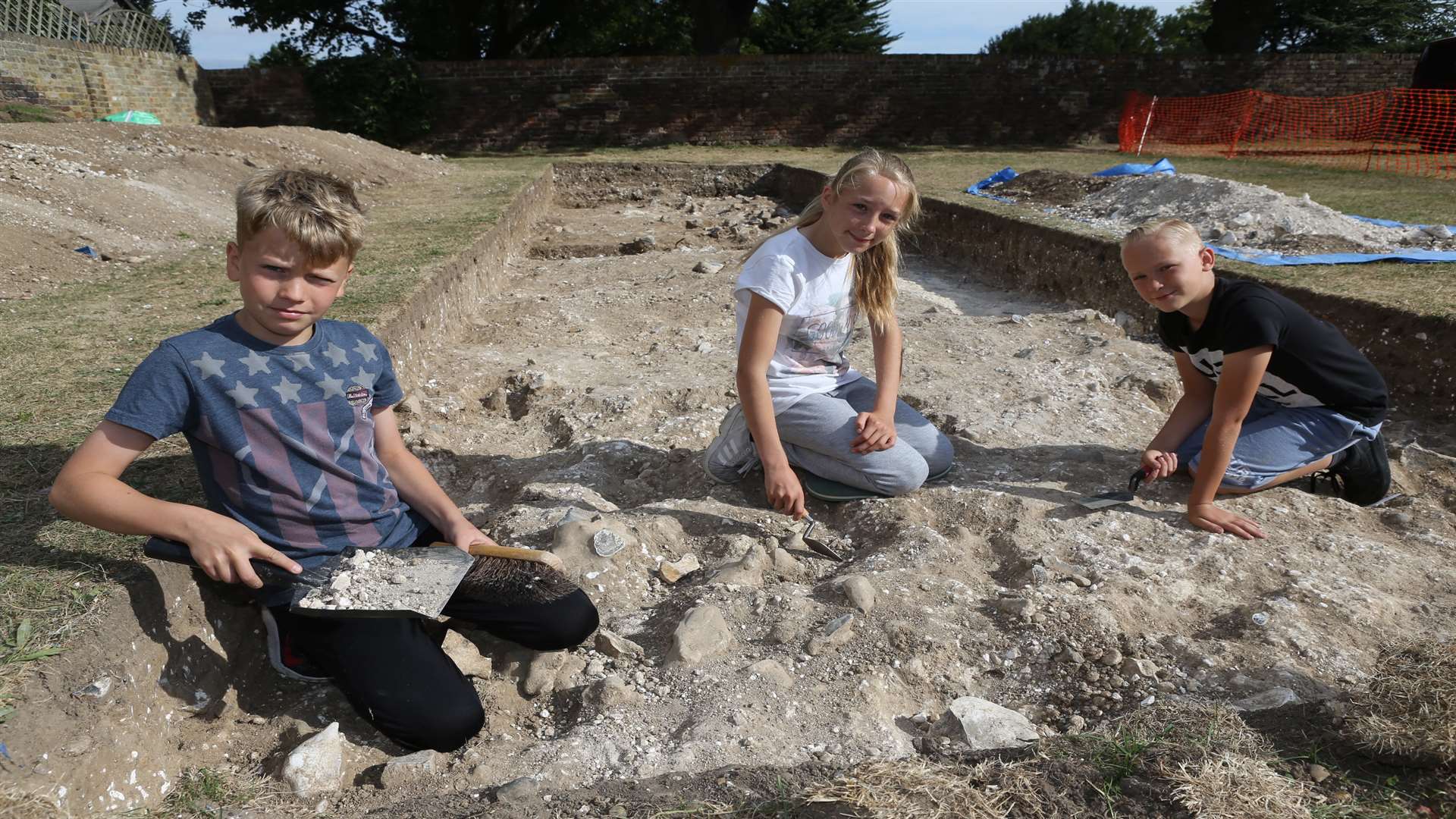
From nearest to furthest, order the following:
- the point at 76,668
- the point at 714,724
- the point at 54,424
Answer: the point at 76,668 → the point at 714,724 → the point at 54,424

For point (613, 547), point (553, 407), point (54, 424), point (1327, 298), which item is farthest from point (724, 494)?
point (1327, 298)

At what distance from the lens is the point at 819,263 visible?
301cm

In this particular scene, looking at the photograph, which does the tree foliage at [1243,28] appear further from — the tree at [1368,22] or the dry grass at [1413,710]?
the dry grass at [1413,710]

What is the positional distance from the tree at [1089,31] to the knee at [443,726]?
3550 cm

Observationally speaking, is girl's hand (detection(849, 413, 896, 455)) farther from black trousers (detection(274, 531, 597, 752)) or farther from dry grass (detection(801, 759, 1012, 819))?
dry grass (detection(801, 759, 1012, 819))

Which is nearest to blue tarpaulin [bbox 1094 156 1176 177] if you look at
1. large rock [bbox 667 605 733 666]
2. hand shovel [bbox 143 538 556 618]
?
large rock [bbox 667 605 733 666]

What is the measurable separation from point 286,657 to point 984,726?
1.55m

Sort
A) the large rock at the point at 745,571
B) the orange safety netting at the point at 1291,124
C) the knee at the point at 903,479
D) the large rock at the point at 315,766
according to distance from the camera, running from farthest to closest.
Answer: the orange safety netting at the point at 1291,124, the knee at the point at 903,479, the large rock at the point at 745,571, the large rock at the point at 315,766

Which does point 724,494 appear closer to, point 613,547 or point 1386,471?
point 613,547

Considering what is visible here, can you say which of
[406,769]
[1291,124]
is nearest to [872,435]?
[406,769]

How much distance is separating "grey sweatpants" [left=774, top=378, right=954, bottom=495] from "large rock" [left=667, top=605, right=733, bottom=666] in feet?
2.76

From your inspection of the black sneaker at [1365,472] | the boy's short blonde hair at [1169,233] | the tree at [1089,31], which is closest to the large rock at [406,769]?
the boy's short blonde hair at [1169,233]

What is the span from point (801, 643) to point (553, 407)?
2147mm

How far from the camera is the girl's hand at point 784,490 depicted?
2.73 meters
